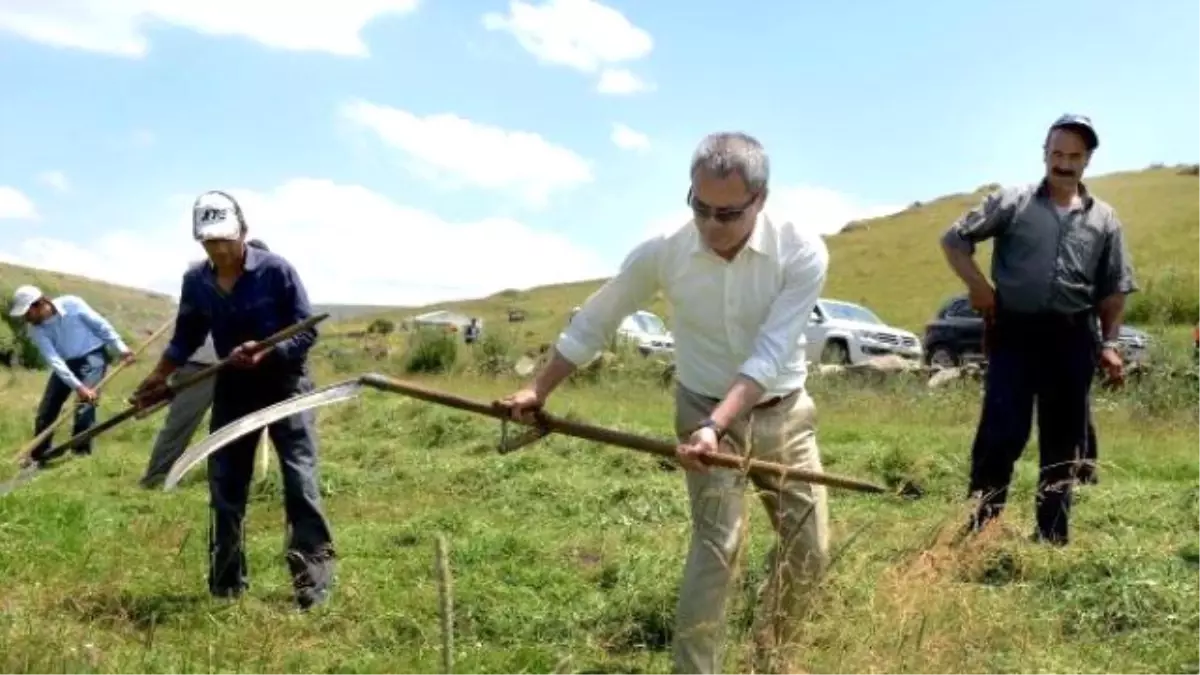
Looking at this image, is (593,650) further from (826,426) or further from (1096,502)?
(826,426)

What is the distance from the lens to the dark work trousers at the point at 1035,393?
561cm

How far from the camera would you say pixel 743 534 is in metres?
3.51

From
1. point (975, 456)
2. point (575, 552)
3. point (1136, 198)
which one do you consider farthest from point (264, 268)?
point (1136, 198)

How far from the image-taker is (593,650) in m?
4.61

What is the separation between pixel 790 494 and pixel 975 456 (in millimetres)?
2106

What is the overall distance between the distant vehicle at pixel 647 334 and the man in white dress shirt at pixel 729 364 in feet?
54.4

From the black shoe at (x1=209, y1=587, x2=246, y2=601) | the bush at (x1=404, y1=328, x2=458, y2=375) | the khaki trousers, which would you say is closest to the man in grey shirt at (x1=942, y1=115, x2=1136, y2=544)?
the khaki trousers

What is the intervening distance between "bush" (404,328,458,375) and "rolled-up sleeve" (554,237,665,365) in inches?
675

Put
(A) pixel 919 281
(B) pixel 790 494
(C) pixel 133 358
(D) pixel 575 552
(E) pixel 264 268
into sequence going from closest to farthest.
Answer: (B) pixel 790 494 → (E) pixel 264 268 → (D) pixel 575 552 → (C) pixel 133 358 → (A) pixel 919 281

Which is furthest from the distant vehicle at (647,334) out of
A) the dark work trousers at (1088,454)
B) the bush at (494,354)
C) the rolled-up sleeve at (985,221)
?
the rolled-up sleeve at (985,221)

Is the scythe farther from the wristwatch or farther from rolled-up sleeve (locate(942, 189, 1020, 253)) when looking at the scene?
rolled-up sleeve (locate(942, 189, 1020, 253))

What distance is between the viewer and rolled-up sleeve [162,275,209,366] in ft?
18.8

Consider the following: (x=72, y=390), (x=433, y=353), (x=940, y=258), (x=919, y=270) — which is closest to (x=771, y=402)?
(x=72, y=390)

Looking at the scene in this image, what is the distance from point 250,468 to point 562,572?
4.57 feet
